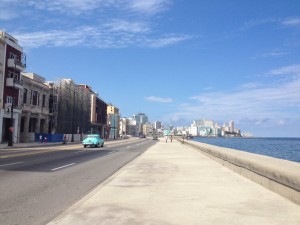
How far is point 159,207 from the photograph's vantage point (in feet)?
27.9

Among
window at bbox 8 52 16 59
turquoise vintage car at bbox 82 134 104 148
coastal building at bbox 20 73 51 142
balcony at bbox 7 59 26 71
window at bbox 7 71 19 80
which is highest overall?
window at bbox 8 52 16 59

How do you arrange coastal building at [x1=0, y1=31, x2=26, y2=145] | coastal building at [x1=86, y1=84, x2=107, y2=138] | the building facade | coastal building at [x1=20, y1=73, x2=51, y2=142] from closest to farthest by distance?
coastal building at [x1=0, y1=31, x2=26, y2=145] → coastal building at [x1=20, y1=73, x2=51, y2=142] → coastal building at [x1=86, y1=84, x2=107, y2=138] → the building facade

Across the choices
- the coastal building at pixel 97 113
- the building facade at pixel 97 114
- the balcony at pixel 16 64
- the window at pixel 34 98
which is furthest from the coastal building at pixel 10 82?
the building facade at pixel 97 114

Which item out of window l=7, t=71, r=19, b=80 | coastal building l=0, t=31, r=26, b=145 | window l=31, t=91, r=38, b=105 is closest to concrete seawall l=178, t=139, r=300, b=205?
coastal building l=0, t=31, r=26, b=145

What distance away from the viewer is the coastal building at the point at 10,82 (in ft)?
164

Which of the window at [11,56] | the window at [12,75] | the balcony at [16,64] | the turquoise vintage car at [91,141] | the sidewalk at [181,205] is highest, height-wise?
the window at [11,56]

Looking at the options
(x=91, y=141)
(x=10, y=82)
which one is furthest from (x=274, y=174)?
(x=10, y=82)

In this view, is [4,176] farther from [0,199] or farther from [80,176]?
[0,199]

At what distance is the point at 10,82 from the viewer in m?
51.2

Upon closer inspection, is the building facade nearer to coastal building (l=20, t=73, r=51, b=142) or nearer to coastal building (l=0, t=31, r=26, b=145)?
coastal building (l=20, t=73, r=51, b=142)

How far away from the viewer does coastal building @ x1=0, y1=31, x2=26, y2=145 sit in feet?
164

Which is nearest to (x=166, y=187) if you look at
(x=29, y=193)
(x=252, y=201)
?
(x=252, y=201)

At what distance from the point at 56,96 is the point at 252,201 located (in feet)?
216

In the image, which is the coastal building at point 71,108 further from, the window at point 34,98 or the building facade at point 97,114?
the building facade at point 97,114
